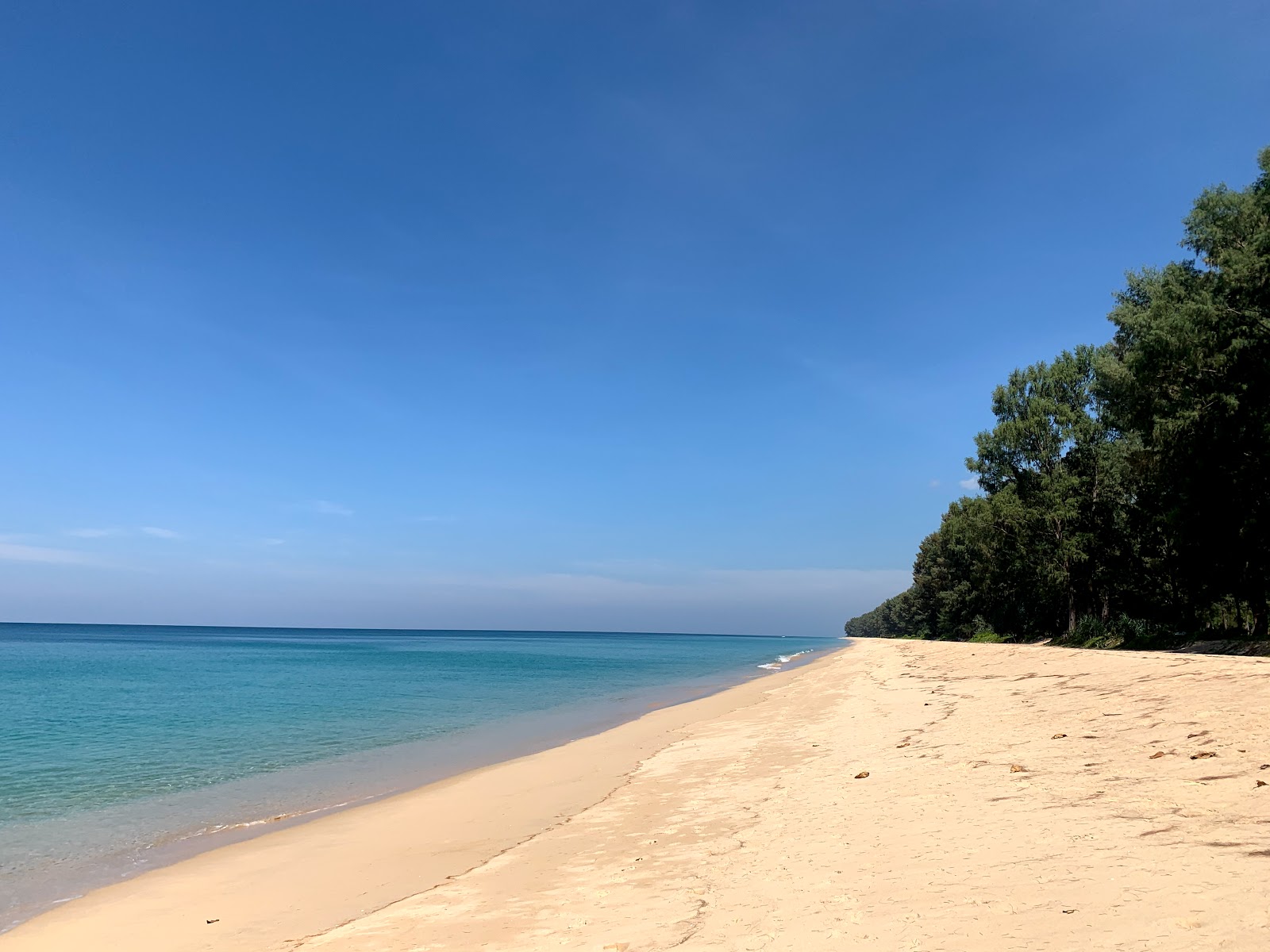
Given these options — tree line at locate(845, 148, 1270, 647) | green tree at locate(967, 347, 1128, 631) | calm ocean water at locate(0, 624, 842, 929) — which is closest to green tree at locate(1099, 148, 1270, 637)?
tree line at locate(845, 148, 1270, 647)

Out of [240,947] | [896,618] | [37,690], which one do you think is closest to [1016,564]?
[240,947]

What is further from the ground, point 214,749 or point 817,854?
point 817,854

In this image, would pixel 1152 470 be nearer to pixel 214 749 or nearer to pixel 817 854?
pixel 817 854

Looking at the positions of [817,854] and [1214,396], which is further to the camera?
[1214,396]

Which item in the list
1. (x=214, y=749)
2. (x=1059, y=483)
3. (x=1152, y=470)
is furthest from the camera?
(x=1059, y=483)

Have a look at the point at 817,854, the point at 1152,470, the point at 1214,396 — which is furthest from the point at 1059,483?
the point at 817,854

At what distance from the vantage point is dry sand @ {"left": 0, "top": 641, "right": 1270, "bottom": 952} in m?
5.07

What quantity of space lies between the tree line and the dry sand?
15085mm

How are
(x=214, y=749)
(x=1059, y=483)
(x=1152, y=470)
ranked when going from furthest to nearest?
(x=1059, y=483) → (x=1152, y=470) → (x=214, y=749)

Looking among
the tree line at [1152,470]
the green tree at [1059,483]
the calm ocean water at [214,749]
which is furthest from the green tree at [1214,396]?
the calm ocean water at [214,749]

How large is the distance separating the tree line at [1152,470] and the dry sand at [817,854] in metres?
15.1

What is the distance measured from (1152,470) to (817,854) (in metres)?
31.7

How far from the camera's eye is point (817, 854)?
23.5 ft

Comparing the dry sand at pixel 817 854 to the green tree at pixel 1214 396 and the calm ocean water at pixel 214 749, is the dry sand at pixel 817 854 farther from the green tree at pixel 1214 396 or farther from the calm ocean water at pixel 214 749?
the green tree at pixel 1214 396
